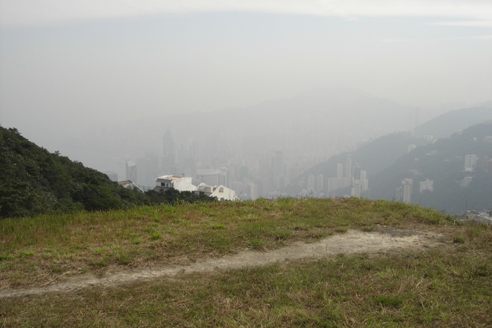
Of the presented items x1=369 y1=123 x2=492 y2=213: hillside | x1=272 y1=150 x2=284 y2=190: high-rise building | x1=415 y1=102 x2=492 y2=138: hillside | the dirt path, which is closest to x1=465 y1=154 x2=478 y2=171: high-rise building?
x1=369 y1=123 x2=492 y2=213: hillside

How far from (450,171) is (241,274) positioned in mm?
55886

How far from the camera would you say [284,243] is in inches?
243

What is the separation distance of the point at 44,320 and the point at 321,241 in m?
3.79

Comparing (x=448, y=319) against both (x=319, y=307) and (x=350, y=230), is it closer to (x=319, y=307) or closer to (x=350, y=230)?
(x=319, y=307)

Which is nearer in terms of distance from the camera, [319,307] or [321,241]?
[319,307]

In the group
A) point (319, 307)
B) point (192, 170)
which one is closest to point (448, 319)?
point (319, 307)

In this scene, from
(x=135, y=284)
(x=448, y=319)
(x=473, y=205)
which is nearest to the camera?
(x=448, y=319)

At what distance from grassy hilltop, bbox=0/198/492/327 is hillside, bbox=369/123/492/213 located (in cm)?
2702

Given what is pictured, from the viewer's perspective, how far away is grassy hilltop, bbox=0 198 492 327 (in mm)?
3957

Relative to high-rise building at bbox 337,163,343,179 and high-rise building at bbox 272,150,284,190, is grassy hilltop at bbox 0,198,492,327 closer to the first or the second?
high-rise building at bbox 337,163,343,179

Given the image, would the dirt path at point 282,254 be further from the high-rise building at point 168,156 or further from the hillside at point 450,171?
the high-rise building at point 168,156

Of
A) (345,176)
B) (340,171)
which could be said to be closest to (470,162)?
(345,176)

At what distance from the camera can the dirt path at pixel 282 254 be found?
4845 millimetres

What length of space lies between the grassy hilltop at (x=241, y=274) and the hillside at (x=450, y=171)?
88.6ft
